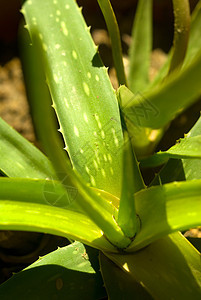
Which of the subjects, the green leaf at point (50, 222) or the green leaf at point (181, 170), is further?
the green leaf at point (181, 170)

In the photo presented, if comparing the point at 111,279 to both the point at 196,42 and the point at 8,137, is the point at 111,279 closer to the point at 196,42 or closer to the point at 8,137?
the point at 8,137

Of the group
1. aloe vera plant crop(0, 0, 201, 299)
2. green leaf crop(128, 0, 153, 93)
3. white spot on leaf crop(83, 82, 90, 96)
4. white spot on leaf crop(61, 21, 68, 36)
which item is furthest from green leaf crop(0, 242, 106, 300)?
green leaf crop(128, 0, 153, 93)

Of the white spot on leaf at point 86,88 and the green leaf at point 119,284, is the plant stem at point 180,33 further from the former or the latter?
the green leaf at point 119,284

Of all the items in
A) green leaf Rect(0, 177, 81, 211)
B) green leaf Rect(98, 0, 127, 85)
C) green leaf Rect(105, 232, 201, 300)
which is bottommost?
green leaf Rect(105, 232, 201, 300)

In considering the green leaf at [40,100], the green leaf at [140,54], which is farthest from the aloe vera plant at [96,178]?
the green leaf at [140,54]

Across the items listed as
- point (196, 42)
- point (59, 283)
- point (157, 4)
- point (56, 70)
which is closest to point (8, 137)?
point (56, 70)

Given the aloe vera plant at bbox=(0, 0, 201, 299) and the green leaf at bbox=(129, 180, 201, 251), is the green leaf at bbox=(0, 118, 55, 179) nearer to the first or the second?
the aloe vera plant at bbox=(0, 0, 201, 299)

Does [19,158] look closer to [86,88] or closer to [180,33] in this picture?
[86,88]
